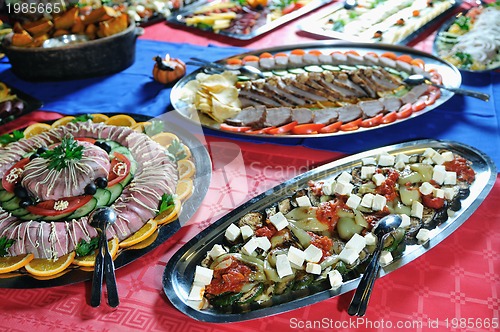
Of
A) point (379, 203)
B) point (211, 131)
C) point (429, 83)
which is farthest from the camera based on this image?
point (429, 83)

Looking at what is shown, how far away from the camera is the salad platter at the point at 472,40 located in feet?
11.6

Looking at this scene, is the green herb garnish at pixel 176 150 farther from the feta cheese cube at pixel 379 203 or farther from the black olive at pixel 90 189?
the feta cheese cube at pixel 379 203

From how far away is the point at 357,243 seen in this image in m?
1.82

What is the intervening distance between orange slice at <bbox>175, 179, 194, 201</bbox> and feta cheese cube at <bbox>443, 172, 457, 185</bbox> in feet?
3.91

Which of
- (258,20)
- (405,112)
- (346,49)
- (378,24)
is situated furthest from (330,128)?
(258,20)

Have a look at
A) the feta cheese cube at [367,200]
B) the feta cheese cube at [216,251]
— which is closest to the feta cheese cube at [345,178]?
the feta cheese cube at [367,200]

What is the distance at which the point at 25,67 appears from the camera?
3.61 meters

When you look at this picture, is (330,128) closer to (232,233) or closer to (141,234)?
(232,233)

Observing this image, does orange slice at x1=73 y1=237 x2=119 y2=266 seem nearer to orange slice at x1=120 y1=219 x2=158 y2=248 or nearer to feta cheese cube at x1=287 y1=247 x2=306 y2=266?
orange slice at x1=120 y1=219 x2=158 y2=248

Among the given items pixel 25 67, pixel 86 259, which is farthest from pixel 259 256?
pixel 25 67

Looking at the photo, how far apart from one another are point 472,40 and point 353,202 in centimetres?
248

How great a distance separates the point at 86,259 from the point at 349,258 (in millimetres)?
1048

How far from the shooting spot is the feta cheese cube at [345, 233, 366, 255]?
5.94 ft

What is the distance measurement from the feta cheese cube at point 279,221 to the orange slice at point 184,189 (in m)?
0.49
